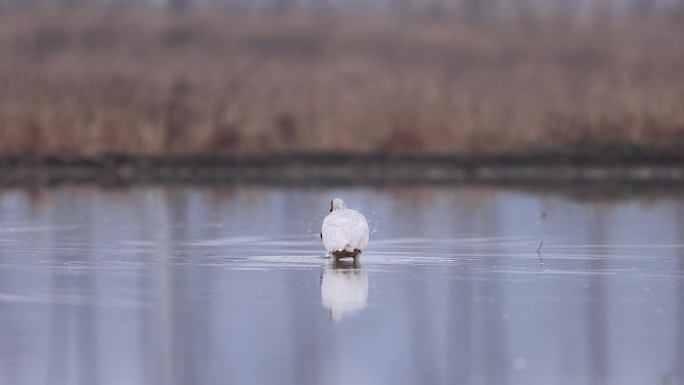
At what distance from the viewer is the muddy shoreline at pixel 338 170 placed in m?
21.0

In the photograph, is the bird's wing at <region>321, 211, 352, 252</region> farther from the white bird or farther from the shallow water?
the shallow water

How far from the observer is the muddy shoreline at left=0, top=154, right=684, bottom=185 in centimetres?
2100

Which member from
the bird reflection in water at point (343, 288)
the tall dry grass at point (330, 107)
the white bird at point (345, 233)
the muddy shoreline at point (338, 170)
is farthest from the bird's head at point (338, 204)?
the tall dry grass at point (330, 107)

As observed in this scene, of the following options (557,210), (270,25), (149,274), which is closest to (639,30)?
(270,25)

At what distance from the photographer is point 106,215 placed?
1568cm

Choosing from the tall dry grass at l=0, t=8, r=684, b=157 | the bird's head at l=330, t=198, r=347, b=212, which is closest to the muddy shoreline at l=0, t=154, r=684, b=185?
the tall dry grass at l=0, t=8, r=684, b=157

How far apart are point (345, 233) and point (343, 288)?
0.97 metres

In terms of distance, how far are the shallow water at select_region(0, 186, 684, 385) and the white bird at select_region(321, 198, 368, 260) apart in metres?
0.15

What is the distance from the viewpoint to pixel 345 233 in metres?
10.7

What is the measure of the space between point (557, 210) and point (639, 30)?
69.8 feet

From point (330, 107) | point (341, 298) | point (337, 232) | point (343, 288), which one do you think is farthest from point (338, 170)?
point (341, 298)

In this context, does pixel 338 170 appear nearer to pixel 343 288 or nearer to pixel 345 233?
pixel 345 233

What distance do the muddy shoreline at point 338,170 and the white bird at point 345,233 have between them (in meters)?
9.61

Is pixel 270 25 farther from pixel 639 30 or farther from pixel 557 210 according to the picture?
pixel 557 210
